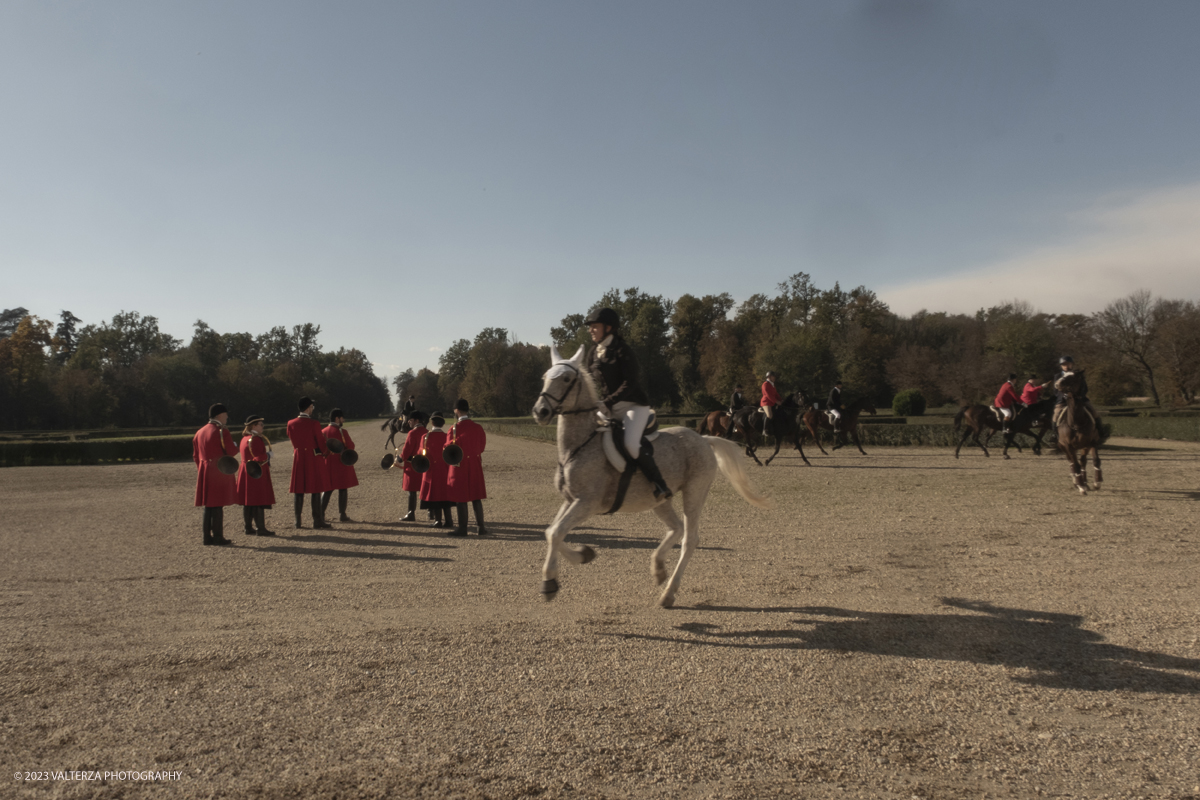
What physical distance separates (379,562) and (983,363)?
1853 inches

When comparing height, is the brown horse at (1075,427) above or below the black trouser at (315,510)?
above

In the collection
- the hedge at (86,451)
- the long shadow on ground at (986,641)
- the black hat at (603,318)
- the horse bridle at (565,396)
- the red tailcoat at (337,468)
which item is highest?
the black hat at (603,318)

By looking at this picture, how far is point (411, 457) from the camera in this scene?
11.4 meters

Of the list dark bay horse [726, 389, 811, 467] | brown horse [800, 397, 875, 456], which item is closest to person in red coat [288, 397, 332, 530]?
dark bay horse [726, 389, 811, 467]

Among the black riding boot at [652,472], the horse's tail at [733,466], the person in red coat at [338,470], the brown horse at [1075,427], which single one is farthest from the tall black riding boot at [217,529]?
the brown horse at [1075,427]

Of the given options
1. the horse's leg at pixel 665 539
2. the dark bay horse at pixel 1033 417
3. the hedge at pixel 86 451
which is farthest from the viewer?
the hedge at pixel 86 451

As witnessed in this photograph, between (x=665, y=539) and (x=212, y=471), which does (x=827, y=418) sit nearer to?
(x=665, y=539)

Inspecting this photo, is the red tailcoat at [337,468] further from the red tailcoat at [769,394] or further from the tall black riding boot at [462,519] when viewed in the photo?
the red tailcoat at [769,394]

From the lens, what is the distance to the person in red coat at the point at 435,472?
10.7 m

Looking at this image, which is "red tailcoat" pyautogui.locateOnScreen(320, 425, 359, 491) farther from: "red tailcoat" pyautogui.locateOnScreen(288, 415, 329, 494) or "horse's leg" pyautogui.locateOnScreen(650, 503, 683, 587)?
"horse's leg" pyautogui.locateOnScreen(650, 503, 683, 587)

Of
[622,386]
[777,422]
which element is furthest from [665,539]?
[777,422]

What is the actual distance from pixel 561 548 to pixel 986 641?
11.0 ft

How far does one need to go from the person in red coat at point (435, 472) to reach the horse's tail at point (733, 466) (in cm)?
533

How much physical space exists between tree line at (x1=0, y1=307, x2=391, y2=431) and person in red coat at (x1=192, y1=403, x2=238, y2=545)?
6815 centimetres
